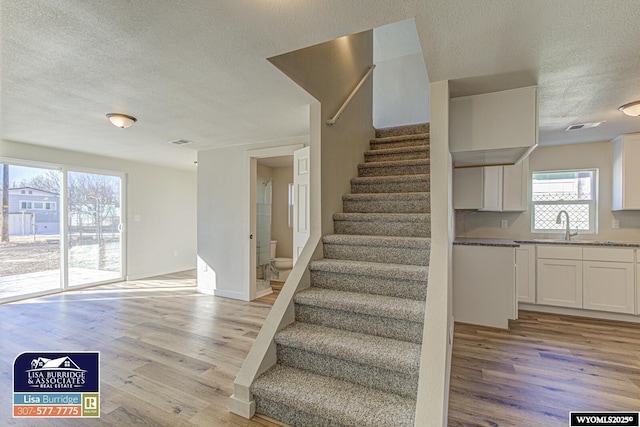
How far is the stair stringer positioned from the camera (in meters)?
1.78

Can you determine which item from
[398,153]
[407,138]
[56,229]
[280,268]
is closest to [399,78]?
[407,138]

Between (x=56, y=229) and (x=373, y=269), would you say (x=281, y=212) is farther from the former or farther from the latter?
(x=373, y=269)

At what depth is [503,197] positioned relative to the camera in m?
4.06

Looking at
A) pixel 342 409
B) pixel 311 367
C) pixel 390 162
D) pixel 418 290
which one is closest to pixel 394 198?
pixel 390 162

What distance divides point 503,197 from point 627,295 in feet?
5.49

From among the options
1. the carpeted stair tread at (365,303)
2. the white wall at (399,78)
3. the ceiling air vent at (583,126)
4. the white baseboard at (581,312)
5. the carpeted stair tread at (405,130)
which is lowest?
the white baseboard at (581,312)

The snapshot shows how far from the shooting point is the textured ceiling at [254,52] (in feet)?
4.99

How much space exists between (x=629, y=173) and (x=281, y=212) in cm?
547

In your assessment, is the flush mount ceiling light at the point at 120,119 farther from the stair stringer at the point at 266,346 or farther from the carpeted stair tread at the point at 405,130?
the carpeted stair tread at the point at 405,130

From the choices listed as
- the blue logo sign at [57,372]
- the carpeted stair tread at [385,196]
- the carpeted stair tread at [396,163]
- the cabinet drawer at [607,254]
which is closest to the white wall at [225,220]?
the carpeted stair tread at [396,163]

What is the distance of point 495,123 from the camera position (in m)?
2.48

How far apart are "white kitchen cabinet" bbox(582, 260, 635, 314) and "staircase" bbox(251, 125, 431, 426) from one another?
2449 millimetres

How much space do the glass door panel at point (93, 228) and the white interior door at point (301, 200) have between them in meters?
4.05

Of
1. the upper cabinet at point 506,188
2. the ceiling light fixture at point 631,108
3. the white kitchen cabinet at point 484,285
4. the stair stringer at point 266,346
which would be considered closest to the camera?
the stair stringer at point 266,346
